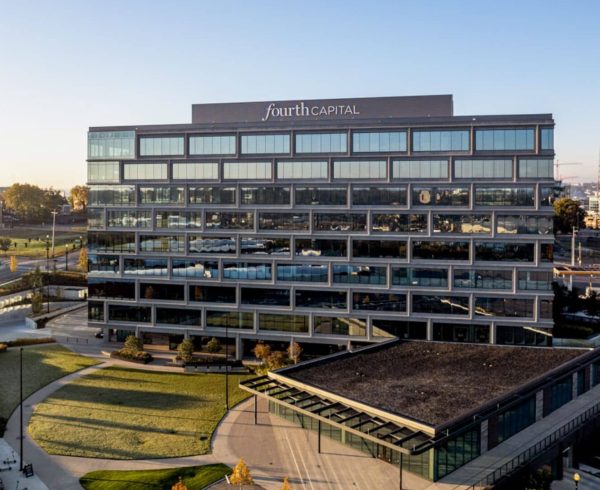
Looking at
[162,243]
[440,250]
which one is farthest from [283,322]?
[440,250]

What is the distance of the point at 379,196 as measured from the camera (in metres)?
67.6

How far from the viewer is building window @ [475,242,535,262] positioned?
212 feet

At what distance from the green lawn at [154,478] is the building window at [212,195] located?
3827 cm

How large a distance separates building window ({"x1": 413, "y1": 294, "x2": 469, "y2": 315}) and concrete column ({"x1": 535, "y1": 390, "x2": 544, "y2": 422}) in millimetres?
17421

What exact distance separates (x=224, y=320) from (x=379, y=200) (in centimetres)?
2565

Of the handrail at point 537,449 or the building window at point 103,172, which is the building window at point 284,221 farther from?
the handrail at point 537,449

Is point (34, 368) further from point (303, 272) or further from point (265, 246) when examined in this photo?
point (303, 272)

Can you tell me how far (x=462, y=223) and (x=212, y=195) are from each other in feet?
104

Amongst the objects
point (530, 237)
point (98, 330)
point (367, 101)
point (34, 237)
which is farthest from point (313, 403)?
point (34, 237)

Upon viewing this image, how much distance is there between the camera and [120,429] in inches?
1909

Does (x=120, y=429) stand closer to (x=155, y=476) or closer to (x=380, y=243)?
(x=155, y=476)

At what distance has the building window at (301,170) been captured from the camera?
2724 inches

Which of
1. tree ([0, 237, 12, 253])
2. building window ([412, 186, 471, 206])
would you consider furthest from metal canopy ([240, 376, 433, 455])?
tree ([0, 237, 12, 253])

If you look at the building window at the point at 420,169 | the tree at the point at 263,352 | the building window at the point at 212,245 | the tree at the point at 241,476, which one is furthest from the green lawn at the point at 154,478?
the building window at the point at 420,169
